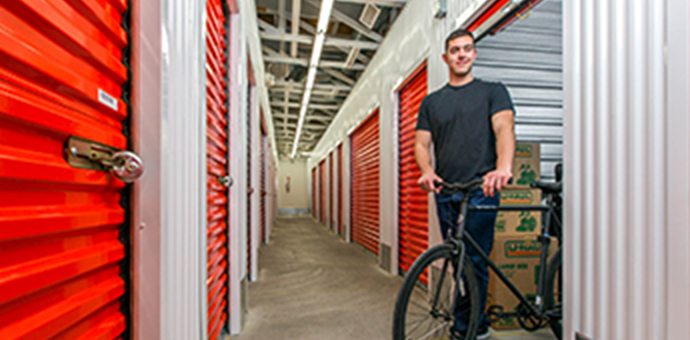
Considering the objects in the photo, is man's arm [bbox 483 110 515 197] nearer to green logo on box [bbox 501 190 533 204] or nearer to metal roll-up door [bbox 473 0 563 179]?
green logo on box [bbox 501 190 533 204]

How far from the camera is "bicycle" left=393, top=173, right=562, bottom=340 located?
5.41 ft

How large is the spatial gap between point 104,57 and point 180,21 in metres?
0.39

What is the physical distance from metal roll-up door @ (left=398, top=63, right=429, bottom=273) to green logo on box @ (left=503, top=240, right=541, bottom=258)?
1.08 metres

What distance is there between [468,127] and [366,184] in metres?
4.08

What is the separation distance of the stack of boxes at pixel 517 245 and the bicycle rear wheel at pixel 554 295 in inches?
13.6

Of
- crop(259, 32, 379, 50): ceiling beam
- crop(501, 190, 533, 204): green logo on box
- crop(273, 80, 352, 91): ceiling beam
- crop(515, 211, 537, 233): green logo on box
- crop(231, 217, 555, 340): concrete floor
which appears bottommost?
crop(231, 217, 555, 340): concrete floor

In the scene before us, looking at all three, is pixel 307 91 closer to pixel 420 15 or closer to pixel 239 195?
pixel 420 15

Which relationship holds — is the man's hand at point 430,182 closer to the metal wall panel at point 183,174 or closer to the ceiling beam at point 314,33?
the metal wall panel at point 183,174

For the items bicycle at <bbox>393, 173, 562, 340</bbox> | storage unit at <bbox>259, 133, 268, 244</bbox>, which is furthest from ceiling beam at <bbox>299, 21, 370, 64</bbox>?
bicycle at <bbox>393, 173, 562, 340</bbox>

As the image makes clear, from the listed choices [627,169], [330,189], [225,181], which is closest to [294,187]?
[330,189]

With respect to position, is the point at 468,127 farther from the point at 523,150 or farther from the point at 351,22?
the point at 351,22

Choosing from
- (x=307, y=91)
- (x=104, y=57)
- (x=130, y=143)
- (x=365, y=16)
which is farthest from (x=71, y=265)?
(x=307, y=91)

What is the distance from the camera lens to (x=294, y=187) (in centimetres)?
2127

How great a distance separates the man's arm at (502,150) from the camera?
1675 mm
